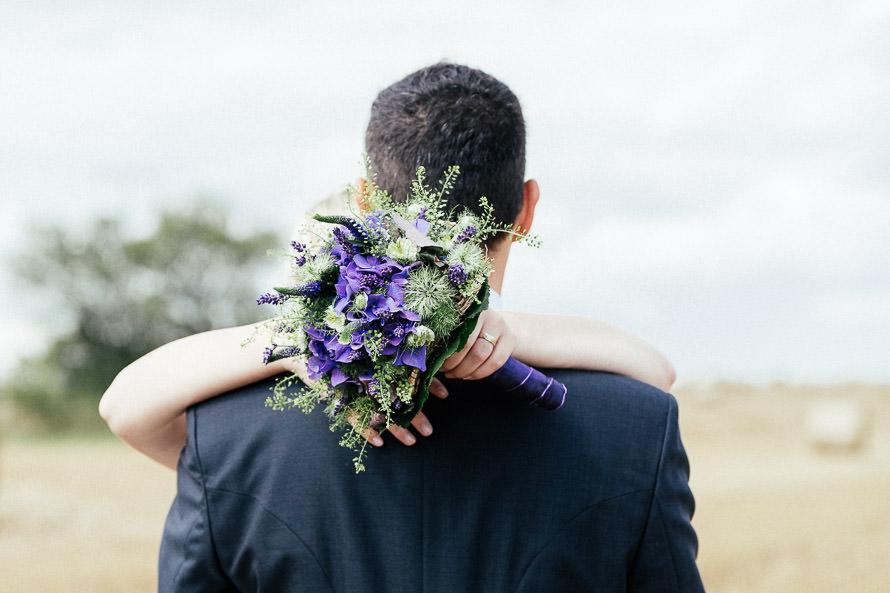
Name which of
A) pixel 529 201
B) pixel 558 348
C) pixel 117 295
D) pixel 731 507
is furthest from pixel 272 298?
pixel 117 295

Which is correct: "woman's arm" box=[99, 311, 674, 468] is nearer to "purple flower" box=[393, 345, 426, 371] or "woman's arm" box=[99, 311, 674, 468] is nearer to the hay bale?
"purple flower" box=[393, 345, 426, 371]

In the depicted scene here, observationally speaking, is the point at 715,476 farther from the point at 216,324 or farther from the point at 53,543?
the point at 216,324

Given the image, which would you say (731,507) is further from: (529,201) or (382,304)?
(382,304)

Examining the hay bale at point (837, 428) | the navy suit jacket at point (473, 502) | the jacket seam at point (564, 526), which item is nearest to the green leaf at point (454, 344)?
the navy suit jacket at point (473, 502)

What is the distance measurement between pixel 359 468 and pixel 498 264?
0.64 metres

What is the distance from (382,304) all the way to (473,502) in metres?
0.58

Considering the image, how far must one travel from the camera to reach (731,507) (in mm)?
13852

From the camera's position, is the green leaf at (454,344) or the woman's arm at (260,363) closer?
the green leaf at (454,344)

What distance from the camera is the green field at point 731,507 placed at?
10062 millimetres

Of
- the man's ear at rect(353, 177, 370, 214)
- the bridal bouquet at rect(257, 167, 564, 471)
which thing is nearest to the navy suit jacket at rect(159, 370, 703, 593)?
the bridal bouquet at rect(257, 167, 564, 471)

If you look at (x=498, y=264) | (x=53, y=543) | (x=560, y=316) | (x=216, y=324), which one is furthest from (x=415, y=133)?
(x=216, y=324)

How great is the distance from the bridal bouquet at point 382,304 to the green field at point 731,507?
8862 mm

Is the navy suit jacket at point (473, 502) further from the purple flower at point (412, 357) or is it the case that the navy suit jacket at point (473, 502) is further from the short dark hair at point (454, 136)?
the short dark hair at point (454, 136)

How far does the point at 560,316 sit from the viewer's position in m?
2.10
